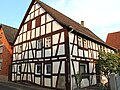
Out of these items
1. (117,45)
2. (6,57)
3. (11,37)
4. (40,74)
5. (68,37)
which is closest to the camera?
(68,37)

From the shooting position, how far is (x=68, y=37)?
1511cm

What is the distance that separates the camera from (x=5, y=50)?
24.8 meters

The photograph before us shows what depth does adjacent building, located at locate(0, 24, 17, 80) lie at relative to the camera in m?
23.8

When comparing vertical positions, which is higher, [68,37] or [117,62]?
[68,37]

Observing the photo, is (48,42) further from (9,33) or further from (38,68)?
(9,33)

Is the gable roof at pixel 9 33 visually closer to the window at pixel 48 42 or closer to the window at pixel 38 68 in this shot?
the window at pixel 38 68

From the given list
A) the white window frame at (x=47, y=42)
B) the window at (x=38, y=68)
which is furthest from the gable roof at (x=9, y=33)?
the white window frame at (x=47, y=42)

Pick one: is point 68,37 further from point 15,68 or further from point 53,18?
point 15,68

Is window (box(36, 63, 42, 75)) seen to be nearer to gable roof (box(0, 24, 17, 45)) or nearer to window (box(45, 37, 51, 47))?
window (box(45, 37, 51, 47))

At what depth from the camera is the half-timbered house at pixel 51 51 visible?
597 inches

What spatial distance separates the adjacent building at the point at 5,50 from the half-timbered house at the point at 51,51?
83.9 inches

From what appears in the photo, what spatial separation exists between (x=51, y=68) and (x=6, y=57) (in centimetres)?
1078

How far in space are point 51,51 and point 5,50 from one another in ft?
36.3

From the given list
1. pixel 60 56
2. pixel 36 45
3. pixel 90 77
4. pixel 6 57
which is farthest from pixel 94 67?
pixel 6 57
